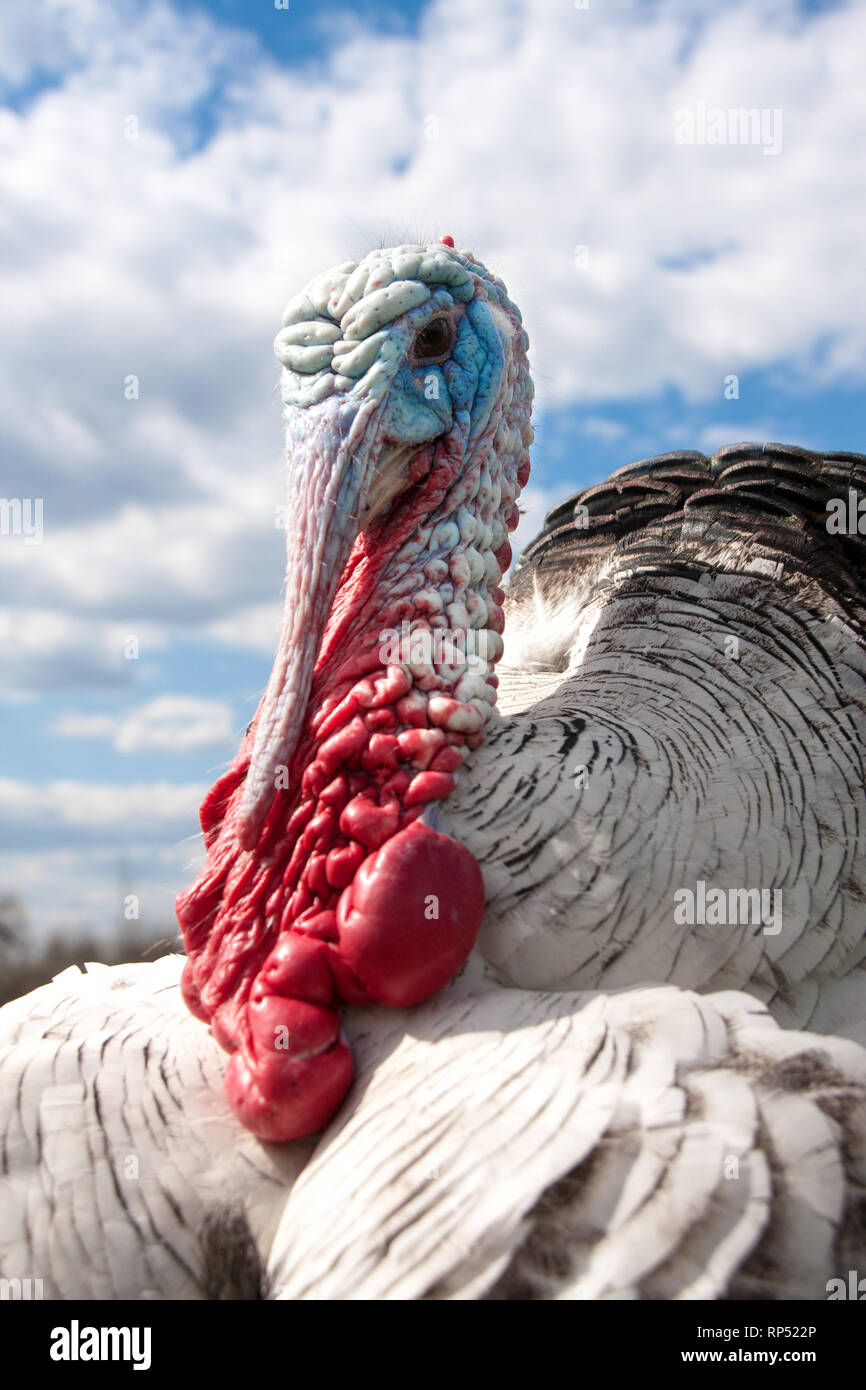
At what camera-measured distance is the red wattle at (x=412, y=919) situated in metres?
2.54

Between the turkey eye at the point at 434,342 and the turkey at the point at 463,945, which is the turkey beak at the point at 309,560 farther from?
the turkey eye at the point at 434,342

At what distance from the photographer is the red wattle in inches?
100

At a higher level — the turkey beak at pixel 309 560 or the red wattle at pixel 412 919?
the turkey beak at pixel 309 560

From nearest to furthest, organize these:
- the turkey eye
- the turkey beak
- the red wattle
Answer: the red wattle, the turkey beak, the turkey eye

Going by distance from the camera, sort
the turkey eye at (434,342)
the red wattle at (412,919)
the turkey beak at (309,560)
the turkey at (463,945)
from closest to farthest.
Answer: the turkey at (463,945), the red wattle at (412,919), the turkey beak at (309,560), the turkey eye at (434,342)

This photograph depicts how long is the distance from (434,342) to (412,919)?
1597mm

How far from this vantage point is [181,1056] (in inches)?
111

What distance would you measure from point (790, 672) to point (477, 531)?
1.00 metres

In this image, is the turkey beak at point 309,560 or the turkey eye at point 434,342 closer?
the turkey beak at point 309,560

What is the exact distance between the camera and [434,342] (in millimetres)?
3102

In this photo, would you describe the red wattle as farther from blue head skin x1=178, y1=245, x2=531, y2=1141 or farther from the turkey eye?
the turkey eye

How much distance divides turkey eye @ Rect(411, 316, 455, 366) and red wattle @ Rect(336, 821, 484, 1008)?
1346 mm

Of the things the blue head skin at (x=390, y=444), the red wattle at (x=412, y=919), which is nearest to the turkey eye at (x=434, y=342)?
the blue head skin at (x=390, y=444)

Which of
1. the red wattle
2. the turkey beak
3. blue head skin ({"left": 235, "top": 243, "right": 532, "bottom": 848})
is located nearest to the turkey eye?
blue head skin ({"left": 235, "top": 243, "right": 532, "bottom": 848})
